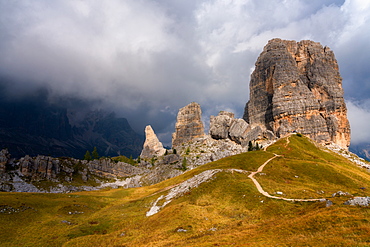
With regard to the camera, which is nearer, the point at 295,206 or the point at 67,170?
the point at 295,206

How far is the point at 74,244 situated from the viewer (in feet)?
138

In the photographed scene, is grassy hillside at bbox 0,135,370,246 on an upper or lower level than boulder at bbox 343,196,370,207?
lower

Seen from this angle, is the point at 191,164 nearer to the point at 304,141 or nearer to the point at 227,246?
the point at 304,141

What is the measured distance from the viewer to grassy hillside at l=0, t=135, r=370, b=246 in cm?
2816

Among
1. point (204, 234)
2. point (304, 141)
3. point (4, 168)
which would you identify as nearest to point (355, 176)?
point (304, 141)

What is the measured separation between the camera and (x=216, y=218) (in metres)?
44.3

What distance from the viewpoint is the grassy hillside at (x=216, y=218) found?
28.2 meters

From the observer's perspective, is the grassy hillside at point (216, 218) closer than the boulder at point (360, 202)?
A: Yes

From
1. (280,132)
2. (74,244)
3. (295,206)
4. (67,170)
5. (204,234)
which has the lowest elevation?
(74,244)

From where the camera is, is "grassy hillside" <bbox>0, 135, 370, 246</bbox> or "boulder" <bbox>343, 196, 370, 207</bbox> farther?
"boulder" <bbox>343, 196, 370, 207</bbox>

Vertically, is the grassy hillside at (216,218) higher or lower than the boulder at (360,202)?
lower

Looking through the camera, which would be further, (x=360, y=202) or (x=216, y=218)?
(x=216, y=218)

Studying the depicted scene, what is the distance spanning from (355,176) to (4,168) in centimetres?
17788

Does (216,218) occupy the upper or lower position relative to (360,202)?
lower
